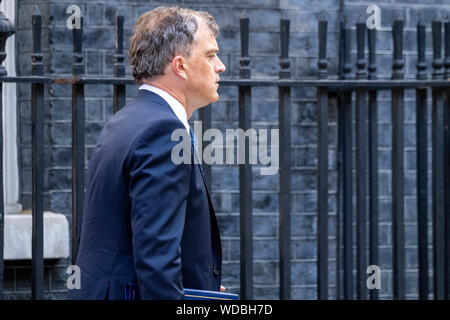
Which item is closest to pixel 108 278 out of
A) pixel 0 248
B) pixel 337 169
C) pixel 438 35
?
pixel 0 248

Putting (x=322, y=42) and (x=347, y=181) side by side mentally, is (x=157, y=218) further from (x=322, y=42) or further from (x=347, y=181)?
(x=347, y=181)

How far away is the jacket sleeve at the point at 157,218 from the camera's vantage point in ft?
8.88

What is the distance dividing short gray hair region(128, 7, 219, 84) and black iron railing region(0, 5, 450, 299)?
40.5 inches

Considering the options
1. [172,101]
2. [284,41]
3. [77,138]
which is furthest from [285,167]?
[172,101]

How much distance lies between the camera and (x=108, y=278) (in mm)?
2883

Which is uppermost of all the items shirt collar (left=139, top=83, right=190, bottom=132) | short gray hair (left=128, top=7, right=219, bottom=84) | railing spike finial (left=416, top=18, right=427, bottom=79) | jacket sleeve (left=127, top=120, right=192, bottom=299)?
railing spike finial (left=416, top=18, right=427, bottom=79)

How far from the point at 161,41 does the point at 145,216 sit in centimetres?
67

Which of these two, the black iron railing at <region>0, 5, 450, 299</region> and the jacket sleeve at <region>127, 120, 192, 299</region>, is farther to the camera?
the black iron railing at <region>0, 5, 450, 299</region>

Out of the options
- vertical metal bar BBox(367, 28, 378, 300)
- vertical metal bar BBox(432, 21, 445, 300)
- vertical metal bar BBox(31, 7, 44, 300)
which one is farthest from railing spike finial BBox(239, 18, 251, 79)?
vertical metal bar BBox(432, 21, 445, 300)

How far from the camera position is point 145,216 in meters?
2.72

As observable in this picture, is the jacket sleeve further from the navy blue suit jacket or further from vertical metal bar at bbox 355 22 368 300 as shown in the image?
vertical metal bar at bbox 355 22 368 300

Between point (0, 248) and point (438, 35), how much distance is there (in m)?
2.43

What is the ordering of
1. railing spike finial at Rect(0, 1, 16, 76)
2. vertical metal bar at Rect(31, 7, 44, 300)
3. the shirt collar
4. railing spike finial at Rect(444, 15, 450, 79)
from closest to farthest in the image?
the shirt collar, railing spike finial at Rect(0, 1, 16, 76), vertical metal bar at Rect(31, 7, 44, 300), railing spike finial at Rect(444, 15, 450, 79)

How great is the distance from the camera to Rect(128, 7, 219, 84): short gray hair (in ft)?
10.0
